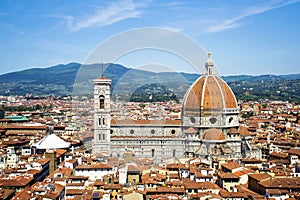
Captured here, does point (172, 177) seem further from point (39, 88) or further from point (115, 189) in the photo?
point (39, 88)

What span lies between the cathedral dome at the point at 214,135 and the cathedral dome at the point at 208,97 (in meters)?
1.92

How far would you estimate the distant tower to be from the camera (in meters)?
32.6

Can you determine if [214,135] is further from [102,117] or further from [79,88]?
[79,88]

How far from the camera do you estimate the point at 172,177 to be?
912 inches

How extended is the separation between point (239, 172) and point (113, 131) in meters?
12.5

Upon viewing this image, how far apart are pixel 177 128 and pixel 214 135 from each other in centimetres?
370

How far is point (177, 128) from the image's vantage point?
33.8 metres

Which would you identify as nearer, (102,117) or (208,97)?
(102,117)

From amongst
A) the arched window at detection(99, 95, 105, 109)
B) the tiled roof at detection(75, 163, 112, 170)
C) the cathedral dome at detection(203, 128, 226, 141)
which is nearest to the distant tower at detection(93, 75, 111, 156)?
the arched window at detection(99, 95, 105, 109)

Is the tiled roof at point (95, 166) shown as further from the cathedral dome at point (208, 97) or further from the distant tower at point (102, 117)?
the cathedral dome at point (208, 97)

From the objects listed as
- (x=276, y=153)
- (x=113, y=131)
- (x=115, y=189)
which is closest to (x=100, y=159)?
(x=113, y=131)

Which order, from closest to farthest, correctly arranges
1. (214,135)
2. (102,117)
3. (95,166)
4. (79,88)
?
(95,166) → (214,135) → (102,117) → (79,88)

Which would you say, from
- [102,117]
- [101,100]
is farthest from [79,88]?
[102,117]

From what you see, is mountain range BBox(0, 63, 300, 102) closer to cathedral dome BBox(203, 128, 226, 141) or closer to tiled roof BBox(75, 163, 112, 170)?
cathedral dome BBox(203, 128, 226, 141)
